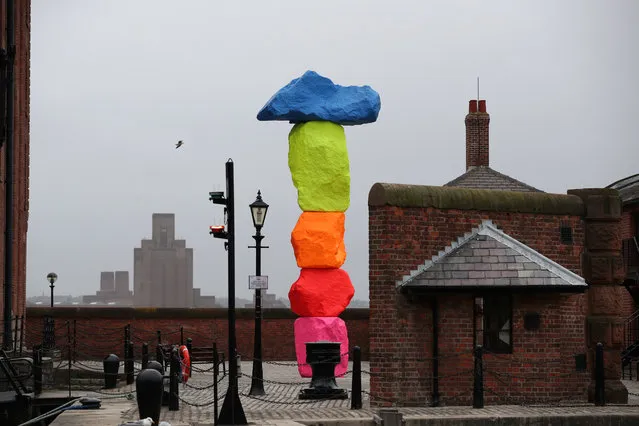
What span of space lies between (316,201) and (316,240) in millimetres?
886

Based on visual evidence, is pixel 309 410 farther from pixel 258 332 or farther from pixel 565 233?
pixel 565 233

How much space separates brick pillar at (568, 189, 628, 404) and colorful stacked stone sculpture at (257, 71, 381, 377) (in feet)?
19.7

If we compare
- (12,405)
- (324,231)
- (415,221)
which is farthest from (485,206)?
(12,405)

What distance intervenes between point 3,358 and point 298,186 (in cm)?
780

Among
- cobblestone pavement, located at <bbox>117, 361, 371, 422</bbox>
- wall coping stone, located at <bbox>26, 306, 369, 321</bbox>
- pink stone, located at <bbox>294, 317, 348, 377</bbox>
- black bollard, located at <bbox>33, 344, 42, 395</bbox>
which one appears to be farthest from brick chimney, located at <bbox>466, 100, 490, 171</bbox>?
black bollard, located at <bbox>33, 344, 42, 395</bbox>

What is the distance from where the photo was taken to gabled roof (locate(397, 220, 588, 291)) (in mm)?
19953

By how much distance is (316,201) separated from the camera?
83.4 feet

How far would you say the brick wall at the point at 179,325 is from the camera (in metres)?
37.1

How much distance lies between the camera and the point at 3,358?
2059 centimetres

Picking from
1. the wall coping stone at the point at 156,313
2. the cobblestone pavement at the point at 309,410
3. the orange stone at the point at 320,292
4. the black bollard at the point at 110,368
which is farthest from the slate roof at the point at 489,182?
the black bollard at the point at 110,368

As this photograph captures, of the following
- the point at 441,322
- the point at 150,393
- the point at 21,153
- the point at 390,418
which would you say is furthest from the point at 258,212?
the point at 21,153

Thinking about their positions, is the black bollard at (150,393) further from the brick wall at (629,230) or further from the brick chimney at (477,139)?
the brick chimney at (477,139)

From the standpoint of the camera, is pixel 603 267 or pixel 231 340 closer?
pixel 231 340

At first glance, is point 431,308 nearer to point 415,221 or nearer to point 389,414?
point 415,221
